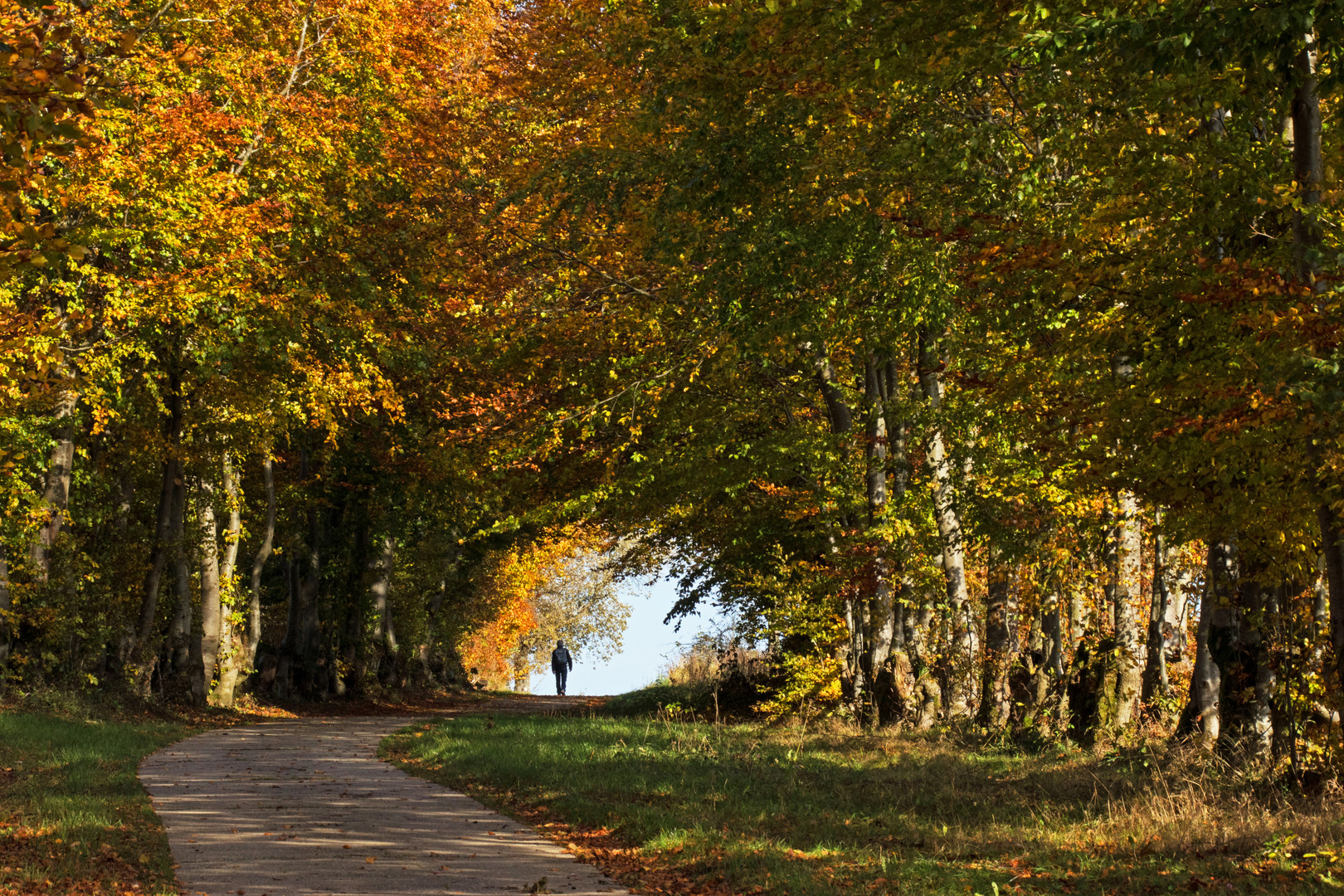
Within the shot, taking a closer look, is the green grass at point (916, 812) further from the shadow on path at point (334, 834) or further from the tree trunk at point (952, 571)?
the tree trunk at point (952, 571)

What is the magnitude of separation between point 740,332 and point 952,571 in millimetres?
5743

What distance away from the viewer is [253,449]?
22.6 meters

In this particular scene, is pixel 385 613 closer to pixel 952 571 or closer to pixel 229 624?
pixel 229 624

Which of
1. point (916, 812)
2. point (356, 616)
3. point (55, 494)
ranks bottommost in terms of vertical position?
point (916, 812)

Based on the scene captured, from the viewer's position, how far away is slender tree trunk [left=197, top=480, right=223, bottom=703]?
23.7 meters

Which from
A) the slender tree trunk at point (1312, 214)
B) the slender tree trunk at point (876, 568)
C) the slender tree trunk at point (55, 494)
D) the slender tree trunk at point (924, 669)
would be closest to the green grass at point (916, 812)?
the slender tree trunk at point (1312, 214)

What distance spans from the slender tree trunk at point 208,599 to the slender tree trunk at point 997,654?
48.0 feet

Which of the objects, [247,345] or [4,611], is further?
[247,345]

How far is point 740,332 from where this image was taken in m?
14.5

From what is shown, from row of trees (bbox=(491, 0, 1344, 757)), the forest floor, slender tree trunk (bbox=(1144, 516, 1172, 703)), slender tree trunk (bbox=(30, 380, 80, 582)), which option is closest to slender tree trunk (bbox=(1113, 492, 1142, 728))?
row of trees (bbox=(491, 0, 1344, 757))

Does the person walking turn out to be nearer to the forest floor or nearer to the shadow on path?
the forest floor

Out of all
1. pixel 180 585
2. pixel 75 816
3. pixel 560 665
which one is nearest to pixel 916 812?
pixel 75 816

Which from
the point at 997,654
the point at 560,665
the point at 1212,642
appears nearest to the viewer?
the point at 1212,642

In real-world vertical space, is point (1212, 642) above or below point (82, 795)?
above
